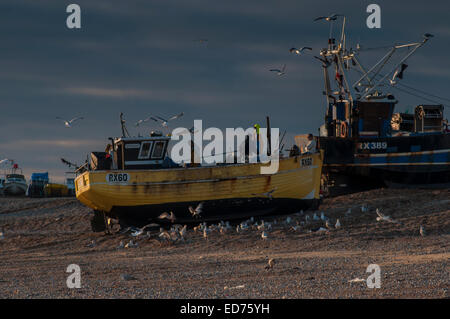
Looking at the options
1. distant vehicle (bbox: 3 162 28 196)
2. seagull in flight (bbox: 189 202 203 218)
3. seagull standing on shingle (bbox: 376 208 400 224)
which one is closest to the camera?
seagull standing on shingle (bbox: 376 208 400 224)

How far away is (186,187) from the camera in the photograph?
25500mm

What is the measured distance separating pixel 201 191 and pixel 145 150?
3254 mm

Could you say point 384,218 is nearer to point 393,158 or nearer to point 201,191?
point 201,191

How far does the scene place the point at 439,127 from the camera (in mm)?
36031

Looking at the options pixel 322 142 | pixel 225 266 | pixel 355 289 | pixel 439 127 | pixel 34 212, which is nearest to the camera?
pixel 355 289

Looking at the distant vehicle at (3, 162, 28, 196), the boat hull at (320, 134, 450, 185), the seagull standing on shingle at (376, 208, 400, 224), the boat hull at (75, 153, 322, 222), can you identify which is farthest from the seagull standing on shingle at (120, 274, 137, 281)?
the distant vehicle at (3, 162, 28, 196)

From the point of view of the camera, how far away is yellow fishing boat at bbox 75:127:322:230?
25469 millimetres

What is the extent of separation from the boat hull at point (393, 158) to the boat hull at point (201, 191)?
7.02 meters

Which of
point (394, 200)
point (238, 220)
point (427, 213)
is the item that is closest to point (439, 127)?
point (394, 200)

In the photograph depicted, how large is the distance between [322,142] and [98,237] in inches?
494

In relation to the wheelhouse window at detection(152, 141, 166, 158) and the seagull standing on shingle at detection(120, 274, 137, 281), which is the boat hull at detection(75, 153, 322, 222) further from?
the seagull standing on shingle at detection(120, 274, 137, 281)

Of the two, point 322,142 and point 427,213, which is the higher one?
point 322,142

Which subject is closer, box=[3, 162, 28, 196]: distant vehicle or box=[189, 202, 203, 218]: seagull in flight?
box=[189, 202, 203, 218]: seagull in flight
